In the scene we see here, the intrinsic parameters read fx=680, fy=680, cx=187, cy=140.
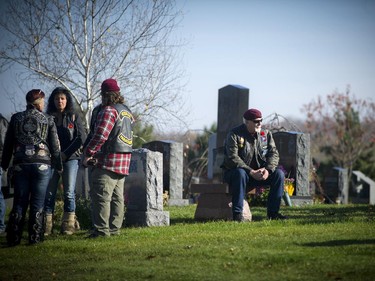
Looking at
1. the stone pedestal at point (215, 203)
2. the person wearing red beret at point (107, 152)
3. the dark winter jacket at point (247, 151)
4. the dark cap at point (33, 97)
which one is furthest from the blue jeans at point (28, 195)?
the stone pedestal at point (215, 203)

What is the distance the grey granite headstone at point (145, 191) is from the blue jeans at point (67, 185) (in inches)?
48.8

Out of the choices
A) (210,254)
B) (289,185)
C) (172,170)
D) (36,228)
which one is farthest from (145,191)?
(172,170)

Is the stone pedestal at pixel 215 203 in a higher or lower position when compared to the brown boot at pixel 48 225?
higher

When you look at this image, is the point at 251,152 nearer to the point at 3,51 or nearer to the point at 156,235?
the point at 156,235

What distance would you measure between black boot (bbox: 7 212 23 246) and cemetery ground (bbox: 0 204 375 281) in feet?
0.53

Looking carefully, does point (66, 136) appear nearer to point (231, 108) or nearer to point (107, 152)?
point (107, 152)

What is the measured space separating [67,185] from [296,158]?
8.47 m

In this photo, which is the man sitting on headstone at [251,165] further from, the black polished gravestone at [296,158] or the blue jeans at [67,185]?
the black polished gravestone at [296,158]

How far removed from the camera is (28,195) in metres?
8.91

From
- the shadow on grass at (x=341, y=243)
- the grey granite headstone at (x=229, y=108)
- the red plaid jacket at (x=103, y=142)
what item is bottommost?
the shadow on grass at (x=341, y=243)

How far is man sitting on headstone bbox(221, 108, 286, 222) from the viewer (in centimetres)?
1072

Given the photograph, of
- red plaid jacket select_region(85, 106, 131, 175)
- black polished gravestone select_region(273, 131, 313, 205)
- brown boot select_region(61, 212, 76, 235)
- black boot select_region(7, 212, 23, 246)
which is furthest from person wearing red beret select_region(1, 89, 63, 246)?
black polished gravestone select_region(273, 131, 313, 205)

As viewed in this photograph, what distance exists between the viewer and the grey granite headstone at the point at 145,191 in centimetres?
1090

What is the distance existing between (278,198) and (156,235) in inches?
98.9
